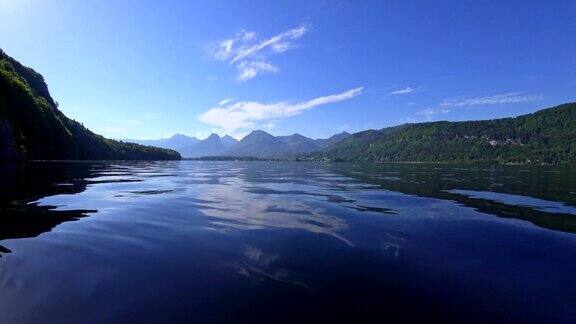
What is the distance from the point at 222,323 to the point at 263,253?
613cm

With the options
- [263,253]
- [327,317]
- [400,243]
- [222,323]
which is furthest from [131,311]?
[400,243]

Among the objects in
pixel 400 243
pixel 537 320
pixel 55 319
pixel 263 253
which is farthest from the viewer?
pixel 400 243

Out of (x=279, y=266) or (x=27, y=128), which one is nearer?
(x=279, y=266)

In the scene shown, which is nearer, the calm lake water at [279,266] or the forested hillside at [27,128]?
the calm lake water at [279,266]

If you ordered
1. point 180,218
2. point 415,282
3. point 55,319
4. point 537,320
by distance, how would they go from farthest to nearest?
point 180,218 < point 415,282 < point 537,320 < point 55,319

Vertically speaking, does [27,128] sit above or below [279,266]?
above

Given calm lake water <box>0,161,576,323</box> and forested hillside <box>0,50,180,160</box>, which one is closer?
calm lake water <box>0,161,576,323</box>

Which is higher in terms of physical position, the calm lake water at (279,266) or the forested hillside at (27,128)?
the forested hillside at (27,128)

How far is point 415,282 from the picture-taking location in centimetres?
1187

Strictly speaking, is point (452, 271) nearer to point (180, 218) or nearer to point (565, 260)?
point (565, 260)

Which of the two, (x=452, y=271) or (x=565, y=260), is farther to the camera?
(x=565, y=260)

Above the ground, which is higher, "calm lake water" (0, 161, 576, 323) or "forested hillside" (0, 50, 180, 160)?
"forested hillside" (0, 50, 180, 160)

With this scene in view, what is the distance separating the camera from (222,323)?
8.75m

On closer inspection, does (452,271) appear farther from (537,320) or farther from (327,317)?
(327,317)
